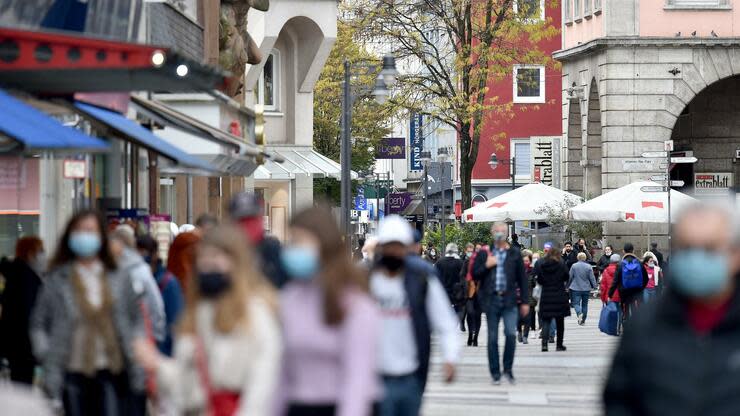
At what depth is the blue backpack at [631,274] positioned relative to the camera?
2947cm

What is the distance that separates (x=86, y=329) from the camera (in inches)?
396

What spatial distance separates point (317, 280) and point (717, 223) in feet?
6.36

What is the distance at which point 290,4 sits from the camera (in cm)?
4700

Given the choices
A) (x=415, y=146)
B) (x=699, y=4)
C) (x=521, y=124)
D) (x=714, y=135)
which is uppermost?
(x=699, y=4)

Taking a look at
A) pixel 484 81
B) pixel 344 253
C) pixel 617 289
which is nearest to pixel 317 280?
pixel 344 253

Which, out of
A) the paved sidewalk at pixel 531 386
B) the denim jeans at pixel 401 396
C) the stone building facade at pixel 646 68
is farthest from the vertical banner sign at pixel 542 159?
the denim jeans at pixel 401 396

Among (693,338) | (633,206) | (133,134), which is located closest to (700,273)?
(693,338)

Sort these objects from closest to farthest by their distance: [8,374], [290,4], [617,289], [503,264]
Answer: [8,374] < [503,264] < [617,289] < [290,4]

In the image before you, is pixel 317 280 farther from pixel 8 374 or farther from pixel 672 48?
pixel 672 48

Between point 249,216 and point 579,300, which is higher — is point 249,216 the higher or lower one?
the higher one

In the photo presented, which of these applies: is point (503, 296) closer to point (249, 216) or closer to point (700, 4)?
point (249, 216)

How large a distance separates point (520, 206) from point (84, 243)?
35.9 m

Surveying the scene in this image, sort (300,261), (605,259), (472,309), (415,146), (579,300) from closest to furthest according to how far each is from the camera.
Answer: (300,261)
(472,309)
(579,300)
(605,259)
(415,146)

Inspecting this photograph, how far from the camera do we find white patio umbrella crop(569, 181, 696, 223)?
40.8m
